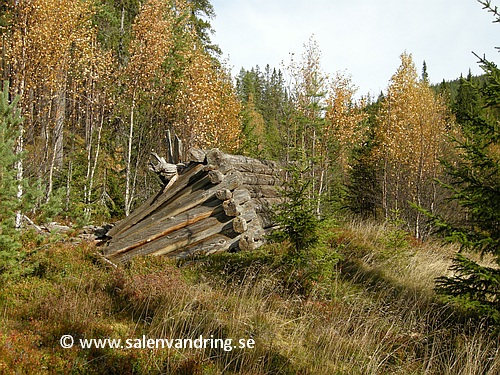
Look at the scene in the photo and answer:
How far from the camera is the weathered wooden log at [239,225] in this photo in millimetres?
7898

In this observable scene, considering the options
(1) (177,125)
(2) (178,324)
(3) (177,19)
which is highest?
(3) (177,19)

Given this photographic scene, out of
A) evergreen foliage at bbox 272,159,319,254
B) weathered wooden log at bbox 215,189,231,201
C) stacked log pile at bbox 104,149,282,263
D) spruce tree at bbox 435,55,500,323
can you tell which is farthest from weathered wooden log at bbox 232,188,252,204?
spruce tree at bbox 435,55,500,323

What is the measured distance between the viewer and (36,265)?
657cm

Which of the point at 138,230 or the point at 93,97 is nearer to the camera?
the point at 138,230

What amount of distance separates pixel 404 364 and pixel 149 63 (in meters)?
12.8

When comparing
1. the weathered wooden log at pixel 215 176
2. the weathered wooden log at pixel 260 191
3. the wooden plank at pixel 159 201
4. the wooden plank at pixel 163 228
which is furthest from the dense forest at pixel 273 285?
the weathered wooden log at pixel 260 191

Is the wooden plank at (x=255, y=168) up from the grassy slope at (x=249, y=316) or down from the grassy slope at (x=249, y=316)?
up

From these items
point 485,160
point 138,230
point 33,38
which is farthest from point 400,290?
point 33,38

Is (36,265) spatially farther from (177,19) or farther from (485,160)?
(177,19)

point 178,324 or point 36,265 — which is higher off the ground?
point 36,265

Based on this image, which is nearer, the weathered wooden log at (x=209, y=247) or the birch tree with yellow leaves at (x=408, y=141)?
the weathered wooden log at (x=209, y=247)

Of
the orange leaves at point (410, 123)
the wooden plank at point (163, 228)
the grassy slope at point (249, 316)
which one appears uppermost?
the orange leaves at point (410, 123)

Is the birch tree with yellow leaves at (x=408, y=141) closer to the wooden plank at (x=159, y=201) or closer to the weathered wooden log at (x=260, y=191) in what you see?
the weathered wooden log at (x=260, y=191)

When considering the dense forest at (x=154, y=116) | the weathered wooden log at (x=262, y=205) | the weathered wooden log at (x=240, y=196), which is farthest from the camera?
the dense forest at (x=154, y=116)
